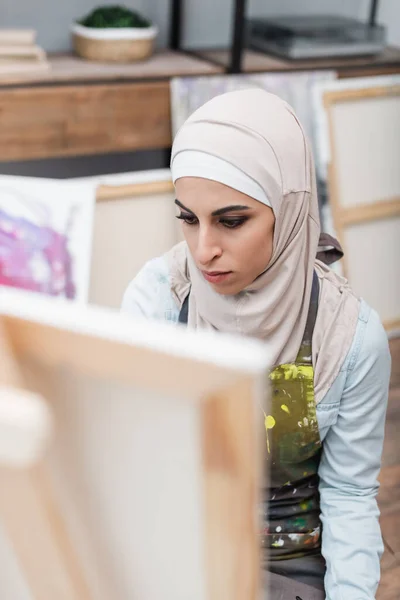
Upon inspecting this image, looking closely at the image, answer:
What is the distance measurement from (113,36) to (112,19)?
8cm

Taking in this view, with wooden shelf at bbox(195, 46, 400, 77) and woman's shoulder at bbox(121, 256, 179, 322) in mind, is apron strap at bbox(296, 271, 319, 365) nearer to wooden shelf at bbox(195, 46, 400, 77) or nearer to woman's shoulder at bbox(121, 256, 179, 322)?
woman's shoulder at bbox(121, 256, 179, 322)

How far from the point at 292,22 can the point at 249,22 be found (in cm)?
16

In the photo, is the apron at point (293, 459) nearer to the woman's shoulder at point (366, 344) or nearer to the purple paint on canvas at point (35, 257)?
the woman's shoulder at point (366, 344)

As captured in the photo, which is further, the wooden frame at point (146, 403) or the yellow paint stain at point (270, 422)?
the yellow paint stain at point (270, 422)

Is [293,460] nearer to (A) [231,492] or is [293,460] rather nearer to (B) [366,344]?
(B) [366,344]

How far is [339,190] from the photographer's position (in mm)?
2578

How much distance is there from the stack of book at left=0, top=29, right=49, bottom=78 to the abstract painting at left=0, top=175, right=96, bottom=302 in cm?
53

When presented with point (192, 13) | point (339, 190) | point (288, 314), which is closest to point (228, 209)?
point (288, 314)

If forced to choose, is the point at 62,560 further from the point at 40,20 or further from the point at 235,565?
the point at 40,20

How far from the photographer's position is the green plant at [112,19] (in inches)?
93.0

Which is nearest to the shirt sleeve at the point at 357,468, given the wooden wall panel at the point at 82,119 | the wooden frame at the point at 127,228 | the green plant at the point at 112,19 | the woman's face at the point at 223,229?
the woman's face at the point at 223,229

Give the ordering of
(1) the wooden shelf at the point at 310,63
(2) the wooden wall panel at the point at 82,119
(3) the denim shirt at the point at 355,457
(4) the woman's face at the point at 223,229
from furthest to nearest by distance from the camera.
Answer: (1) the wooden shelf at the point at 310,63 → (2) the wooden wall panel at the point at 82,119 → (3) the denim shirt at the point at 355,457 → (4) the woman's face at the point at 223,229

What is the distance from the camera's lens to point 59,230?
1773 mm

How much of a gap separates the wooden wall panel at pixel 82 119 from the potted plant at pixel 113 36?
0.53 ft
